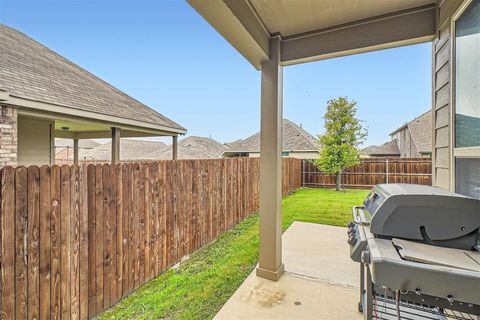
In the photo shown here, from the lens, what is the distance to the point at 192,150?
2230 cm

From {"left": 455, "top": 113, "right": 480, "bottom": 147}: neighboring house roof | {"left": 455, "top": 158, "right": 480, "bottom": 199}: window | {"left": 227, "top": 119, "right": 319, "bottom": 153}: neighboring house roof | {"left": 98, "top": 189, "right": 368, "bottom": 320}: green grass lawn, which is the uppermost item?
{"left": 227, "top": 119, "right": 319, "bottom": 153}: neighboring house roof

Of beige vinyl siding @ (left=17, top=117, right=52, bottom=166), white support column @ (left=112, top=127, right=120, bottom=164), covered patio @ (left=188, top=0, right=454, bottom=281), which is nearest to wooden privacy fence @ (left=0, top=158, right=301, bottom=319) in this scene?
covered patio @ (left=188, top=0, right=454, bottom=281)

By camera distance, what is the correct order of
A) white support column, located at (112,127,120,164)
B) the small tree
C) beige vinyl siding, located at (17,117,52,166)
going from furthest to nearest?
1. the small tree
2. white support column, located at (112,127,120,164)
3. beige vinyl siding, located at (17,117,52,166)

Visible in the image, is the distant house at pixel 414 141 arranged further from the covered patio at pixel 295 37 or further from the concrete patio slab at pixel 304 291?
the covered patio at pixel 295 37

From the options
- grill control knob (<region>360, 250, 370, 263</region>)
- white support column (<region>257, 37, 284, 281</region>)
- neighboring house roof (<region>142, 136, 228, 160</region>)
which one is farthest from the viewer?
neighboring house roof (<region>142, 136, 228, 160</region>)

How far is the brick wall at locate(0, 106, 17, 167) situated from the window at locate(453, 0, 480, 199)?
591cm

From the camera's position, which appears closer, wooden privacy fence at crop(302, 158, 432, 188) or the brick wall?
the brick wall

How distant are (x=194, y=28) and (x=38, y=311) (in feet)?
27.4

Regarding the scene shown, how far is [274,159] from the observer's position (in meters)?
2.91

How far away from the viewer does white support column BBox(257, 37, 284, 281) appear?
2873 mm

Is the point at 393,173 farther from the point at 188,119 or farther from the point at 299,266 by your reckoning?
the point at 188,119

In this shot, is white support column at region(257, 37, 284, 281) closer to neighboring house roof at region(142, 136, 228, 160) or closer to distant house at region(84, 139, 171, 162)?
neighboring house roof at region(142, 136, 228, 160)

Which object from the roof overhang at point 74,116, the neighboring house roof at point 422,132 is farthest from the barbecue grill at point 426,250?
the neighboring house roof at point 422,132

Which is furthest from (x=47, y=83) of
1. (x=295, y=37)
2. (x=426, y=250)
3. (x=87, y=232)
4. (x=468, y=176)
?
(x=468, y=176)
